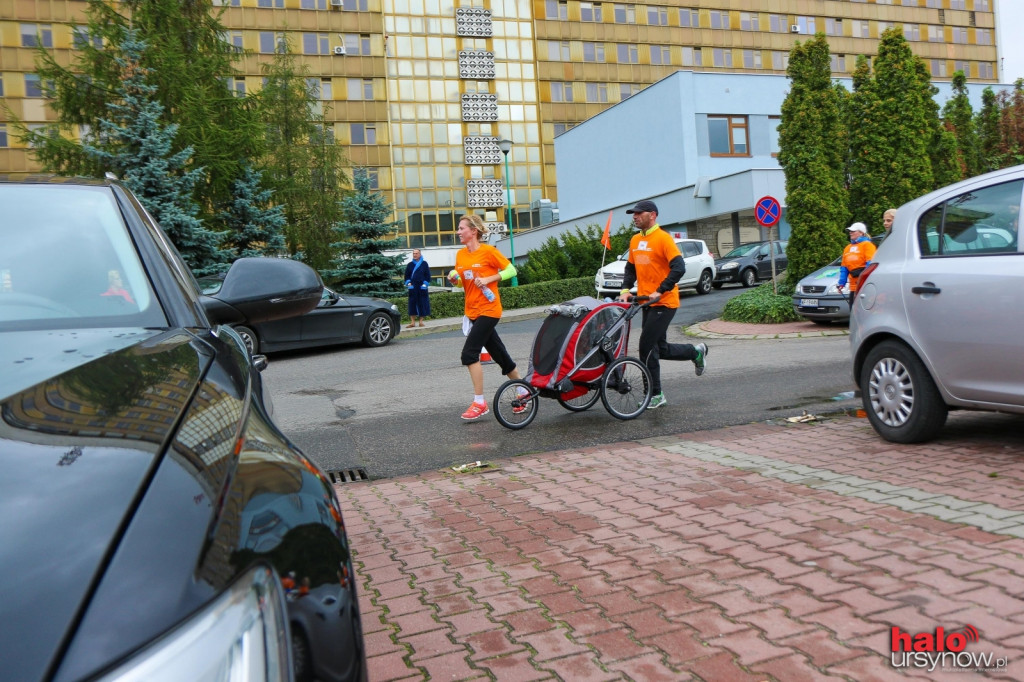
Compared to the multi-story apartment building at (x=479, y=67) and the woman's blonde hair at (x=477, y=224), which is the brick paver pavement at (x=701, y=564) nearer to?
the woman's blonde hair at (x=477, y=224)

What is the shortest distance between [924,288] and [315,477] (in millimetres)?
5350

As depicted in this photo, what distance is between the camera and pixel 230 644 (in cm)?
98

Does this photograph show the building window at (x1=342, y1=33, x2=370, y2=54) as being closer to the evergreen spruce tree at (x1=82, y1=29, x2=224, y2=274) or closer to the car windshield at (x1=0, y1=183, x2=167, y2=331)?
the evergreen spruce tree at (x1=82, y1=29, x2=224, y2=274)

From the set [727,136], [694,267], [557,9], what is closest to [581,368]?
[694,267]

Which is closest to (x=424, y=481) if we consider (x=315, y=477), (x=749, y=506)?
(x=749, y=506)

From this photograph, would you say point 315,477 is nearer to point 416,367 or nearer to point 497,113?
point 416,367

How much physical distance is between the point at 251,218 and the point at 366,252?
12.9 ft

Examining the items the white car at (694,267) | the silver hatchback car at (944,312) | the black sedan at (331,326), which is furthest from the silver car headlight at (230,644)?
the white car at (694,267)

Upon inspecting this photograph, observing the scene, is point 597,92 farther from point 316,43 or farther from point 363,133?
point 316,43

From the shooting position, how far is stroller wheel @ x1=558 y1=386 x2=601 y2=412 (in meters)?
8.34

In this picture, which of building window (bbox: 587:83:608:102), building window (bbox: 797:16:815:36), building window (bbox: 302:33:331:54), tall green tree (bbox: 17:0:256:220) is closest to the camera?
tall green tree (bbox: 17:0:256:220)

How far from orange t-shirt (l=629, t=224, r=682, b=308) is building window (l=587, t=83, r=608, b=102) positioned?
62608mm

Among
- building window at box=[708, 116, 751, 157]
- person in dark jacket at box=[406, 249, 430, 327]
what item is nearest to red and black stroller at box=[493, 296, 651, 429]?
person in dark jacket at box=[406, 249, 430, 327]

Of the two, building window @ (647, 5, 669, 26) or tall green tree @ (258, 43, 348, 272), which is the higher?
building window @ (647, 5, 669, 26)
